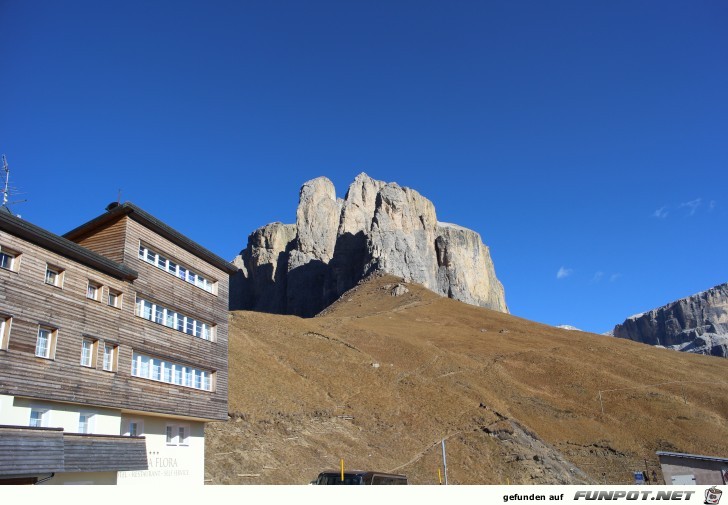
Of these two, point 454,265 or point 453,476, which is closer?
point 453,476

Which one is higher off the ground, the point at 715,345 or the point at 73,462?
the point at 715,345

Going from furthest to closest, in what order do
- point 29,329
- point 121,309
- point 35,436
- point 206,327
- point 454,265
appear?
point 454,265 < point 206,327 < point 121,309 < point 29,329 < point 35,436

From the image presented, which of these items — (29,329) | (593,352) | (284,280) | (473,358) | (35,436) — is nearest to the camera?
(35,436)

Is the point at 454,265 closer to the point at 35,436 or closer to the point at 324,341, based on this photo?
the point at 324,341

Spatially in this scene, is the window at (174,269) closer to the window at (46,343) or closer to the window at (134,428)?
the window at (46,343)

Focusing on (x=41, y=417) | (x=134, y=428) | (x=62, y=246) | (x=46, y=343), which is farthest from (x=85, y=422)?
(x=62, y=246)

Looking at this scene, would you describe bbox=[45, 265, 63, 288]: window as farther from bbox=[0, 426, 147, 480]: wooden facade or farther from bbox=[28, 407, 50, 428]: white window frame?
bbox=[0, 426, 147, 480]: wooden facade

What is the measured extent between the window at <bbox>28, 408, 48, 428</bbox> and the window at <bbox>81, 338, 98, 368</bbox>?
2351 millimetres

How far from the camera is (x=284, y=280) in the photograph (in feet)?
554

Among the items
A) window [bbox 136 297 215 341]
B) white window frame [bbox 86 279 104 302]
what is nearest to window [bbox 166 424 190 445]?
window [bbox 136 297 215 341]

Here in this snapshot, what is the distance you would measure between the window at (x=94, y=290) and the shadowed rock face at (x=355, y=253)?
9905 cm

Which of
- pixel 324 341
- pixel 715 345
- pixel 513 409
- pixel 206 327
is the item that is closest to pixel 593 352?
pixel 513 409

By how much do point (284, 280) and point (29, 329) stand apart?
149 meters
